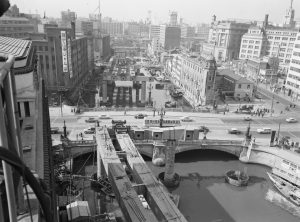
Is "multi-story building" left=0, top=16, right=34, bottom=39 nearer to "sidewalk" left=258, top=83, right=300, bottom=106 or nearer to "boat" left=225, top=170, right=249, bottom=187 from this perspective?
"boat" left=225, top=170, right=249, bottom=187

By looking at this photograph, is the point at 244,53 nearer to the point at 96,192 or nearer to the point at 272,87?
the point at 272,87

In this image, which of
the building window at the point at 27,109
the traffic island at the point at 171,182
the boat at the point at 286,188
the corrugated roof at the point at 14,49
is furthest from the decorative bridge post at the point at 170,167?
the corrugated roof at the point at 14,49

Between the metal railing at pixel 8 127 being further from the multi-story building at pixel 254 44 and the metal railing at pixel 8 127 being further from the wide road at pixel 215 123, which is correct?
the multi-story building at pixel 254 44

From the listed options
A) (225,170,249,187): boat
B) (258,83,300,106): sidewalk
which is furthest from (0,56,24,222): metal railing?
(258,83,300,106): sidewalk

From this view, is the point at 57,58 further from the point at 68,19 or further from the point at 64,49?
the point at 68,19

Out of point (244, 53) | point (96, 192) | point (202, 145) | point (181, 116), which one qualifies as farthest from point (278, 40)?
point (96, 192)

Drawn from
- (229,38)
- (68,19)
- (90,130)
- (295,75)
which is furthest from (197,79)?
Answer: (68,19)
